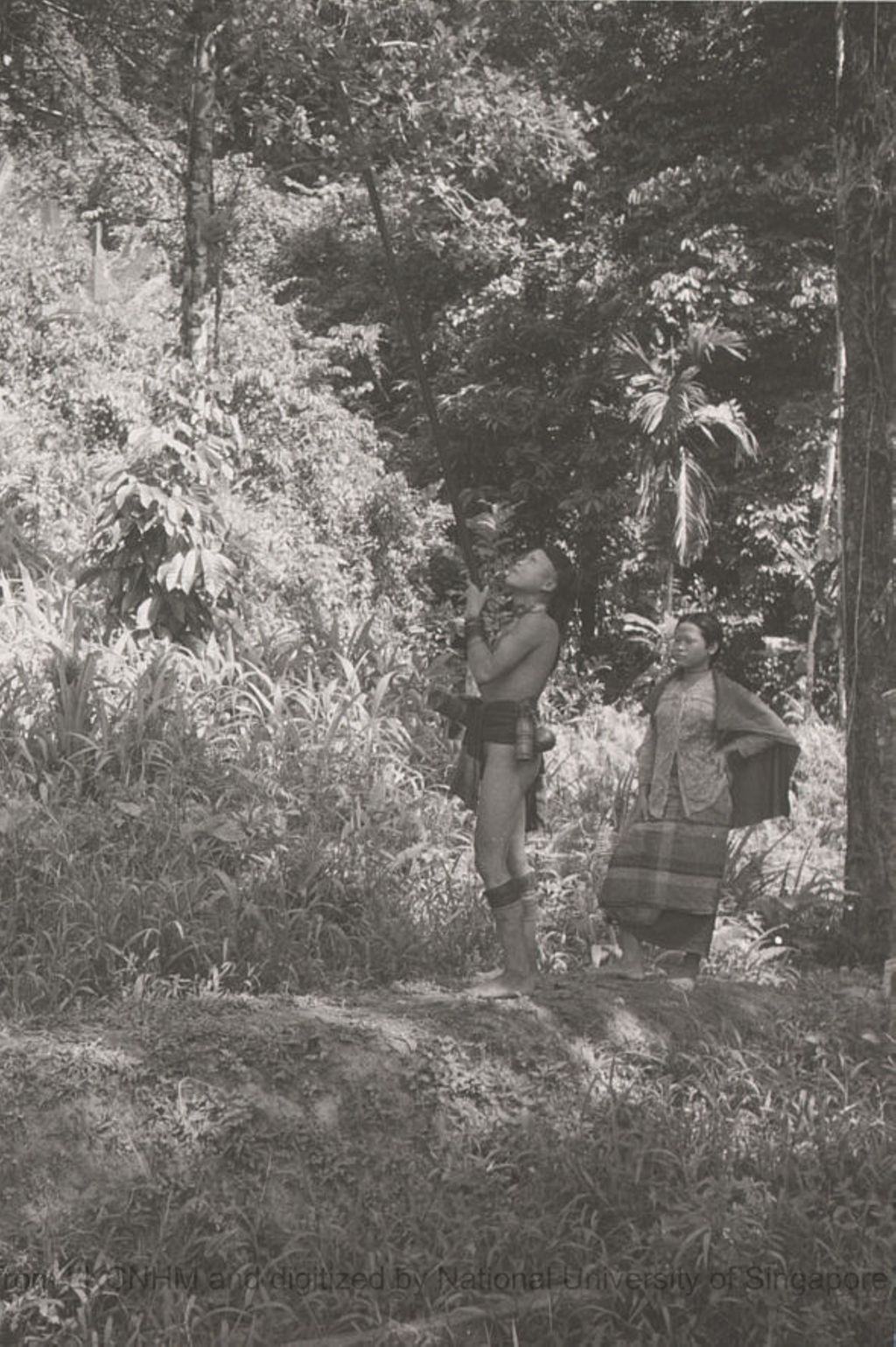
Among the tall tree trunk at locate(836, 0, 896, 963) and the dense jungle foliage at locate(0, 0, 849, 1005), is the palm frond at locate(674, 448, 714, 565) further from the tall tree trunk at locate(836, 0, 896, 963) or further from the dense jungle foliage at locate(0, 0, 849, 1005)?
the tall tree trunk at locate(836, 0, 896, 963)

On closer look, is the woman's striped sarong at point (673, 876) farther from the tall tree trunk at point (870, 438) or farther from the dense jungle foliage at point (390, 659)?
the tall tree trunk at point (870, 438)

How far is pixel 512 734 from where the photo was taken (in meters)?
5.79

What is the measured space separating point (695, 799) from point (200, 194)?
7.03 meters

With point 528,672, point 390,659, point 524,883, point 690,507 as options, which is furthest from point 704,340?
point 524,883

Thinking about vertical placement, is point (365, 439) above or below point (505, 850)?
above

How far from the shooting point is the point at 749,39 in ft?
56.5

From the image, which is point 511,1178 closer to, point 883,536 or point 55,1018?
point 55,1018

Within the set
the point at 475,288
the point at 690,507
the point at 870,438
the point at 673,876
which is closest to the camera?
the point at 673,876

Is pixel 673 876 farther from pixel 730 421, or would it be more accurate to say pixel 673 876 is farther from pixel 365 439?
pixel 365 439

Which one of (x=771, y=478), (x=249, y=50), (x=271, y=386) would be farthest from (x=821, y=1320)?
(x=771, y=478)

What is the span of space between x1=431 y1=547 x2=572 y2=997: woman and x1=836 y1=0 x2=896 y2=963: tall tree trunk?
5.77ft

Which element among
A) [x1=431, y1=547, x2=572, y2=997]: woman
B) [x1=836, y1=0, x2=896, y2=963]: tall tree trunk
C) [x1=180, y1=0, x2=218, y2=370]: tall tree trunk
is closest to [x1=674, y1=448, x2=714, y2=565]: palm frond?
[x1=180, y1=0, x2=218, y2=370]: tall tree trunk

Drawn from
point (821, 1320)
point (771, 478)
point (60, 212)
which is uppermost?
point (60, 212)

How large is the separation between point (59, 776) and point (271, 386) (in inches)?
308
